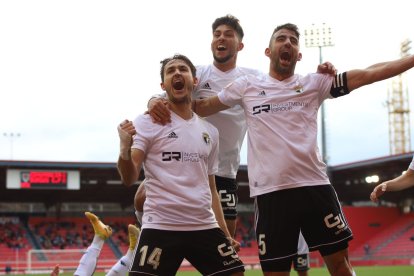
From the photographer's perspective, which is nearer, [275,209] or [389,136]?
[275,209]

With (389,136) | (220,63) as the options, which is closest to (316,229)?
(220,63)

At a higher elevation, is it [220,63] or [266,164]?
[220,63]

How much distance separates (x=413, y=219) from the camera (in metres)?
37.4

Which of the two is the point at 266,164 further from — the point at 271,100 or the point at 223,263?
the point at 223,263

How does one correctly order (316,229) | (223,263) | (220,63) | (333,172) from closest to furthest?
(223,263) < (316,229) < (220,63) < (333,172)

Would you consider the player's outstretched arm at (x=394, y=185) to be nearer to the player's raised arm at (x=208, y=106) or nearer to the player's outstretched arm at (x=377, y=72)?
the player's outstretched arm at (x=377, y=72)

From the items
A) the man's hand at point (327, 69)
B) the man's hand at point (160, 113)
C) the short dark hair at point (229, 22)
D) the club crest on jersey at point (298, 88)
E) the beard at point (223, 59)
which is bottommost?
the man's hand at point (160, 113)

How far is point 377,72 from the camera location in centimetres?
468

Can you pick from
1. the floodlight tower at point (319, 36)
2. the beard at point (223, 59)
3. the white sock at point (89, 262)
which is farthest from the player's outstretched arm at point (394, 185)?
the floodlight tower at point (319, 36)

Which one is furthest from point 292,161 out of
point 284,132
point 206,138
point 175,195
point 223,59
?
point 223,59

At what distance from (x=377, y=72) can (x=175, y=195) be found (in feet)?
6.19

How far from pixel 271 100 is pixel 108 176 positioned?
1235 inches

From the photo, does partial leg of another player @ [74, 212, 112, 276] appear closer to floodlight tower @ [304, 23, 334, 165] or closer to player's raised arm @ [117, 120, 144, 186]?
player's raised arm @ [117, 120, 144, 186]

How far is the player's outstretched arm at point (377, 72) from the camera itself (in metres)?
4.59
